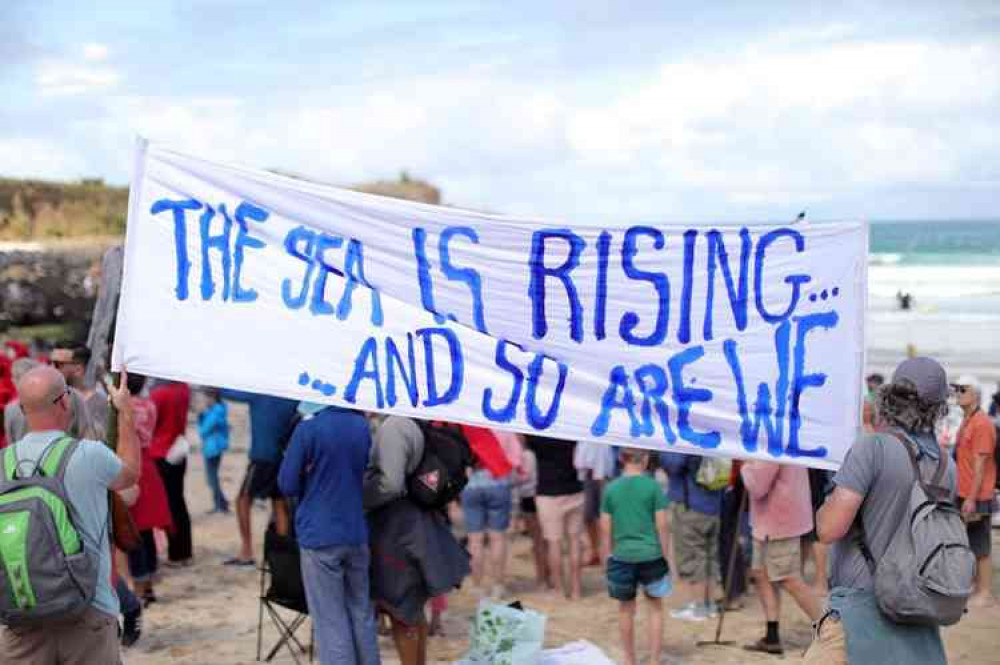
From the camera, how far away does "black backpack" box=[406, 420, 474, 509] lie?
23.3 feet

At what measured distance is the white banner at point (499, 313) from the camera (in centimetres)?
555

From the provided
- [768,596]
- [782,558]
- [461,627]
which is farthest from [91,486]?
[768,596]

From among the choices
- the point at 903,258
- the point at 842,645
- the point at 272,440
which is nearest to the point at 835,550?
the point at 842,645

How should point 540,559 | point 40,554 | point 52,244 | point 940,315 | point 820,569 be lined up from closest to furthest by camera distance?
point 40,554
point 820,569
point 540,559
point 52,244
point 940,315

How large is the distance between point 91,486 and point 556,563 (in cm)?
604

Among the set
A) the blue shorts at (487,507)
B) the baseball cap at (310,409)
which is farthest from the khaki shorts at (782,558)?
the baseball cap at (310,409)

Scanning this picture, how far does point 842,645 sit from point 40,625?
2.96m

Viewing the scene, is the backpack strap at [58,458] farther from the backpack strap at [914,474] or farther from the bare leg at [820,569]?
the bare leg at [820,569]

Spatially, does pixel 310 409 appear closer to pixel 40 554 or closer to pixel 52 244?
pixel 40 554

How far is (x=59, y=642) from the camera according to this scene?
14.9 ft

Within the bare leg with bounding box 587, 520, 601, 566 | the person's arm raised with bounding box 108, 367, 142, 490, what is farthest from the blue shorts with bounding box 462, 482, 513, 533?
the person's arm raised with bounding box 108, 367, 142, 490

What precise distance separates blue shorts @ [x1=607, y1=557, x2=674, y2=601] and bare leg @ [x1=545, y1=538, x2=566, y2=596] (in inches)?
89.5

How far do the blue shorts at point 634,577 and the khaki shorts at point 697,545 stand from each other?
5.39ft

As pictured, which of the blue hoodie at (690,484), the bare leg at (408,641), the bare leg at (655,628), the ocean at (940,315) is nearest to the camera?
the bare leg at (408,641)
